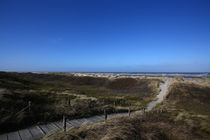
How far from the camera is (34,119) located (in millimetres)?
9812

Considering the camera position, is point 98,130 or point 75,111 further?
point 75,111

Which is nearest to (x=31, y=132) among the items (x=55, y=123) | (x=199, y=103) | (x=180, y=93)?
Result: (x=55, y=123)

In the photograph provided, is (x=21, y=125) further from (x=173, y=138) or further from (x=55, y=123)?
(x=173, y=138)

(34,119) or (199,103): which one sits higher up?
(34,119)

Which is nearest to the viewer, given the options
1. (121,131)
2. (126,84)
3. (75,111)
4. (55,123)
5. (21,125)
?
(121,131)

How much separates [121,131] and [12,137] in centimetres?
637

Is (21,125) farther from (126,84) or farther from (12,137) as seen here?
(126,84)

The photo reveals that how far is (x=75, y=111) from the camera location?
1225cm

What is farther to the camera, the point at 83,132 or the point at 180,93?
the point at 180,93

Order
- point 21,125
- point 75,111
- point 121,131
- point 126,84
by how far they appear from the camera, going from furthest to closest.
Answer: point 126,84, point 75,111, point 21,125, point 121,131

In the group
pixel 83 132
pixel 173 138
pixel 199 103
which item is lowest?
pixel 199 103

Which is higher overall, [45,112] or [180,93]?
[45,112]

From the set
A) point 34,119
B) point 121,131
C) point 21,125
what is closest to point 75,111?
point 34,119

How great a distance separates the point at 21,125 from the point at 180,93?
34636 mm
